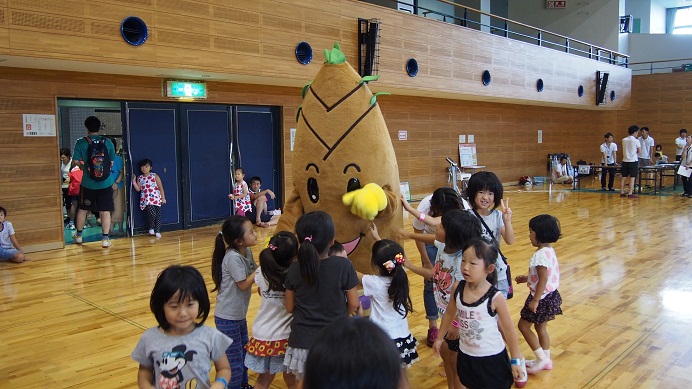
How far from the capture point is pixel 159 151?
9.05 metres

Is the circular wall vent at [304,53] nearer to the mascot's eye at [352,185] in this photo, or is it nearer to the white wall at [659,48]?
the mascot's eye at [352,185]

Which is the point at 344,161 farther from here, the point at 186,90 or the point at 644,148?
the point at 644,148

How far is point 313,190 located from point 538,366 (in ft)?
6.20

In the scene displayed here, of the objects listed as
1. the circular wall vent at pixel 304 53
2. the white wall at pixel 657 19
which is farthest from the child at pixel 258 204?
the white wall at pixel 657 19

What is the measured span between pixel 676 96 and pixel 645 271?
15992mm

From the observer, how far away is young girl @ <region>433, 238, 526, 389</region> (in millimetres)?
2578

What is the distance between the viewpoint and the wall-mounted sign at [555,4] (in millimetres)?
20625

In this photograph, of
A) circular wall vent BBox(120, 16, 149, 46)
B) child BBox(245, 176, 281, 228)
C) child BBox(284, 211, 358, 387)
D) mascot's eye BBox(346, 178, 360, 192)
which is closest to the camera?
child BBox(284, 211, 358, 387)

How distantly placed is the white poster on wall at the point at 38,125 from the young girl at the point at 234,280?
568 cm

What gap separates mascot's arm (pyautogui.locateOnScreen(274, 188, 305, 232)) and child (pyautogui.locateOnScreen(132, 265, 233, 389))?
6.56 feet

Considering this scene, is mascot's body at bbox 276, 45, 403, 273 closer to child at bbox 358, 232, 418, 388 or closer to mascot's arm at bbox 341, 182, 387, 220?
mascot's arm at bbox 341, 182, 387, 220

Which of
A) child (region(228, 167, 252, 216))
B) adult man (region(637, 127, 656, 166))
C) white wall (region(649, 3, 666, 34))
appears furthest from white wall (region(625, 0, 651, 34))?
child (region(228, 167, 252, 216))

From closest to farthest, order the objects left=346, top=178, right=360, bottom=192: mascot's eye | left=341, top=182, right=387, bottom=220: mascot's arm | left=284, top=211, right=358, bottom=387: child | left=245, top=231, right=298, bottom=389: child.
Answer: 1. left=284, top=211, right=358, bottom=387: child
2. left=245, top=231, right=298, bottom=389: child
3. left=341, top=182, right=387, bottom=220: mascot's arm
4. left=346, top=178, right=360, bottom=192: mascot's eye

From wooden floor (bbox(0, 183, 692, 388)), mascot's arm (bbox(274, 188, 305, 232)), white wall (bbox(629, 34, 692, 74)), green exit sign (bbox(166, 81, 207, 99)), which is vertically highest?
white wall (bbox(629, 34, 692, 74))
